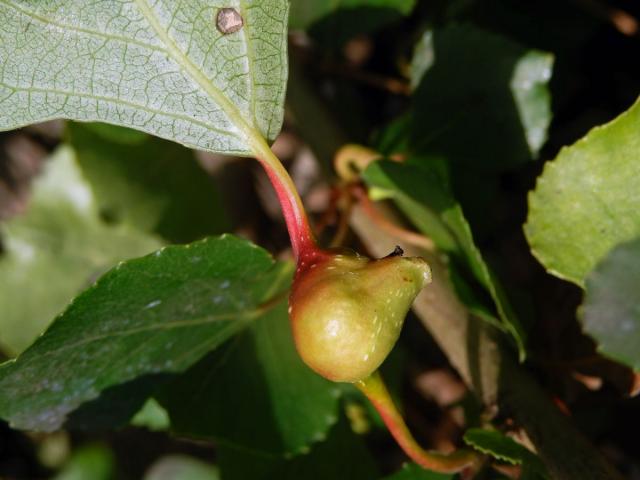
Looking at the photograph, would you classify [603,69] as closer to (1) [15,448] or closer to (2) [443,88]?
(2) [443,88]

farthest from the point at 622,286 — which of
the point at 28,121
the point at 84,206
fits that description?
the point at 84,206

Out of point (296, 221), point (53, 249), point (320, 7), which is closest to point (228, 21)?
point (296, 221)

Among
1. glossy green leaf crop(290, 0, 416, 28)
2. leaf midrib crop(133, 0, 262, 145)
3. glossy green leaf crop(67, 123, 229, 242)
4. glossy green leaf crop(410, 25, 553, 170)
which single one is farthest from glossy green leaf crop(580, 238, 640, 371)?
glossy green leaf crop(67, 123, 229, 242)

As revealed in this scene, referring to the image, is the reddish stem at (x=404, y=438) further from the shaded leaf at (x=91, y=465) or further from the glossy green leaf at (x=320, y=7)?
the shaded leaf at (x=91, y=465)

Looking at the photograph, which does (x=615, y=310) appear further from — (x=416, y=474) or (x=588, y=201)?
(x=416, y=474)

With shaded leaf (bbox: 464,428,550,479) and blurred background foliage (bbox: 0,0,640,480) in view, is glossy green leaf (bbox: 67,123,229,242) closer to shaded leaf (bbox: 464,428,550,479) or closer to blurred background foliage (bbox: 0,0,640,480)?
blurred background foliage (bbox: 0,0,640,480)

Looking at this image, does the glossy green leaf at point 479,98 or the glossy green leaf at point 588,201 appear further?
the glossy green leaf at point 479,98

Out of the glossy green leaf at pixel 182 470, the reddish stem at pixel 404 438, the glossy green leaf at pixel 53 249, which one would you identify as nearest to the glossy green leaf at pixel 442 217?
the reddish stem at pixel 404 438
